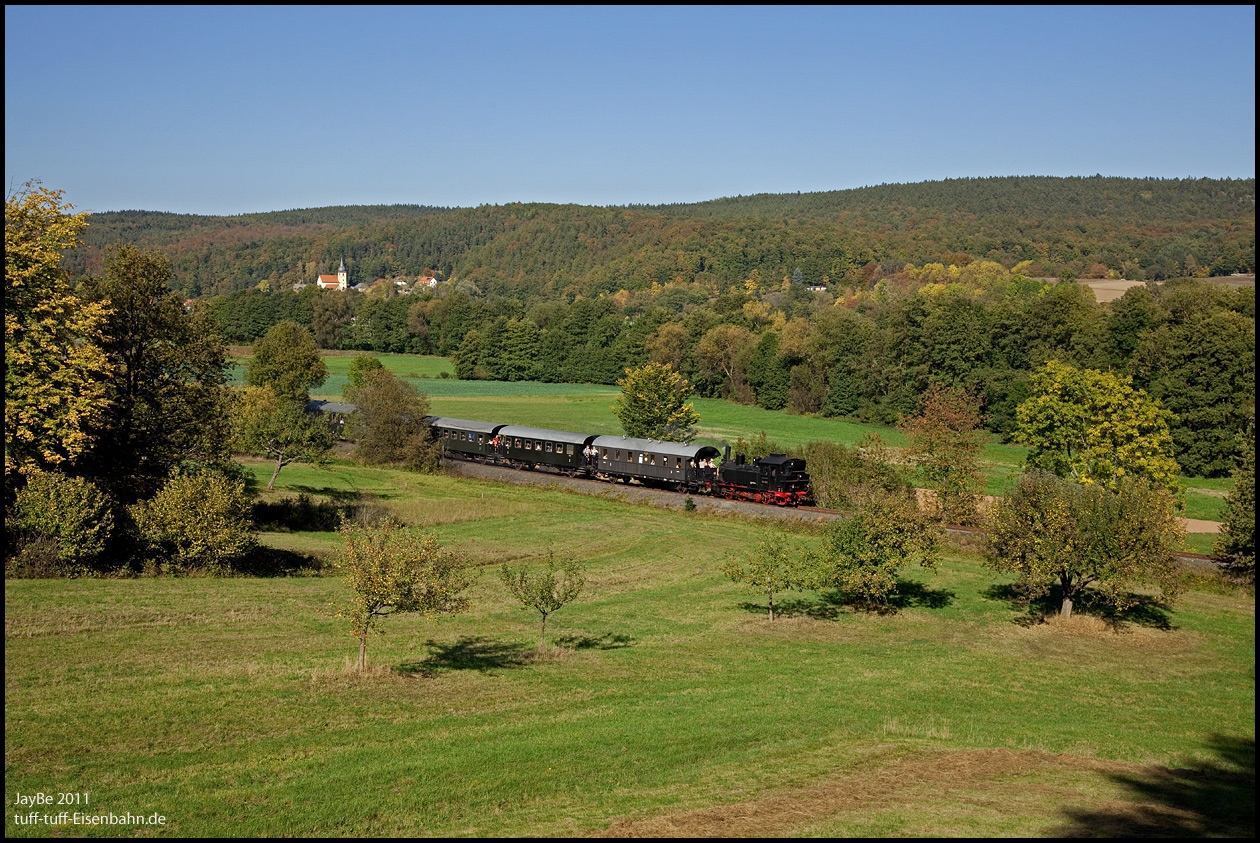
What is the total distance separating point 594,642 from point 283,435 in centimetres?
3287

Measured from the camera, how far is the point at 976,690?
2477 centimetres

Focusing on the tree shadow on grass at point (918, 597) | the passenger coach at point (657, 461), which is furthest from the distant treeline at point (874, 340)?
the passenger coach at point (657, 461)

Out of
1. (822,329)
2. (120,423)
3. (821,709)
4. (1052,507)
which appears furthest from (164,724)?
(822,329)

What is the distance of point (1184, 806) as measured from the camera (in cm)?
1656

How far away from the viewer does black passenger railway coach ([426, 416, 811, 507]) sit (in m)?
54.0

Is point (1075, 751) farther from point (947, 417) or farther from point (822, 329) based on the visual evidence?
point (822, 329)

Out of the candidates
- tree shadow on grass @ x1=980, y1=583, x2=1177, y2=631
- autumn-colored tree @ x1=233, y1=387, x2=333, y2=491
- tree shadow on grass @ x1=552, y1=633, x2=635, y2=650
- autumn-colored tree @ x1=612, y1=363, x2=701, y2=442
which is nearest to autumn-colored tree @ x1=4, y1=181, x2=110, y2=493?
tree shadow on grass @ x1=552, y1=633, x2=635, y2=650

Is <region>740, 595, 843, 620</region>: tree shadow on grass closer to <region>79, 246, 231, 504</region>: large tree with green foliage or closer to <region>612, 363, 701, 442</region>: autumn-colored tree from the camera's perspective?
<region>79, 246, 231, 504</region>: large tree with green foliage

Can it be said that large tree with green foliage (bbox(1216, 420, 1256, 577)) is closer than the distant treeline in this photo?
Yes

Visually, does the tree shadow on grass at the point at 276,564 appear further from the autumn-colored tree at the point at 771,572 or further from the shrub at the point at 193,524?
the autumn-colored tree at the point at 771,572

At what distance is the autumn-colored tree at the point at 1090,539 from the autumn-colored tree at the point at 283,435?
1518 inches

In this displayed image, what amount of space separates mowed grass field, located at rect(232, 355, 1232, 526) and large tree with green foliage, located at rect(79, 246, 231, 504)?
32567mm

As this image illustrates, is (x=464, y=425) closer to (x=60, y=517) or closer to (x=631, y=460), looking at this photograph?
(x=631, y=460)

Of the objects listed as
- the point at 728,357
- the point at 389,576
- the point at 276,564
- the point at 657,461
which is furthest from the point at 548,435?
the point at 728,357
